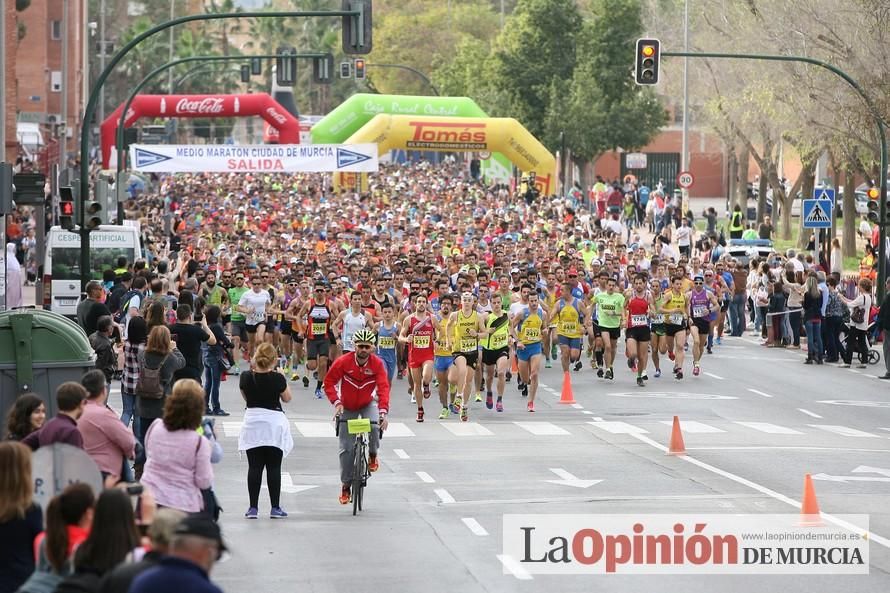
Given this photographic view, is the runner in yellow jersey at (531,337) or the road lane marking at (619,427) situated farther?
the runner in yellow jersey at (531,337)

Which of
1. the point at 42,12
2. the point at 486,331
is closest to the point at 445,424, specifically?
the point at 486,331

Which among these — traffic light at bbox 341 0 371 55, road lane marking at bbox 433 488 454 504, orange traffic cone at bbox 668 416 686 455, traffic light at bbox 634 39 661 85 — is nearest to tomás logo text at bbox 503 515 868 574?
road lane marking at bbox 433 488 454 504

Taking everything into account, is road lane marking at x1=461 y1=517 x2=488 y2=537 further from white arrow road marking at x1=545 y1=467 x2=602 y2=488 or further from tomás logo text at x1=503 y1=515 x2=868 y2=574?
white arrow road marking at x1=545 y1=467 x2=602 y2=488

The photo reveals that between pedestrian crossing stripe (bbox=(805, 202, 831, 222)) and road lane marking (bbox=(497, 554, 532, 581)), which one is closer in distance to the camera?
road lane marking (bbox=(497, 554, 532, 581))

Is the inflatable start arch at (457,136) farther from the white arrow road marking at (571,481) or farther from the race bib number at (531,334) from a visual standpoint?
the white arrow road marking at (571,481)

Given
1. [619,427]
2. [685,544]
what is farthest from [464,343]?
[685,544]

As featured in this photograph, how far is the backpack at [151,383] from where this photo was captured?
51.0 ft

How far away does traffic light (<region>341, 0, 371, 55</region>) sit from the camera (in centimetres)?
2820

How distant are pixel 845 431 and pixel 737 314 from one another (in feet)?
50.2

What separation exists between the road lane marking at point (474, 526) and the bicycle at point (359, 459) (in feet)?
3.33

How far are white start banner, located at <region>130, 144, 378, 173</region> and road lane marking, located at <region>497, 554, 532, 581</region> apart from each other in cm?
3791

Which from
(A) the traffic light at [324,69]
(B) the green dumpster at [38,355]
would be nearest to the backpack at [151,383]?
(B) the green dumpster at [38,355]

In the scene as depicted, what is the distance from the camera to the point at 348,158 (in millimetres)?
51531

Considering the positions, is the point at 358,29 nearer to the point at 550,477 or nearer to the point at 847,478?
the point at 550,477
